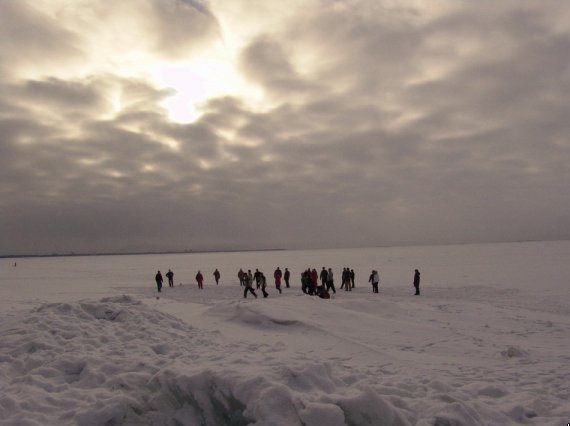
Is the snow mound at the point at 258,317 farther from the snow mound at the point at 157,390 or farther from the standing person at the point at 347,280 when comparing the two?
the standing person at the point at 347,280

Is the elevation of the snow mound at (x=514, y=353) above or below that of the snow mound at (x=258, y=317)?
below

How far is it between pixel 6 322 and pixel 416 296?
60.7ft

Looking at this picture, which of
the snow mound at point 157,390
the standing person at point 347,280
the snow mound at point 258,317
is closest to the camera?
the snow mound at point 157,390

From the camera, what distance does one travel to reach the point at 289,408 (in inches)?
190

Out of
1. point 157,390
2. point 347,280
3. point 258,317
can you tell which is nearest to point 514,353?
point 258,317

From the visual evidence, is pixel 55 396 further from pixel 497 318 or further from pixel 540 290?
pixel 540 290

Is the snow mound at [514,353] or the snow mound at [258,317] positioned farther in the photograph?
the snow mound at [258,317]

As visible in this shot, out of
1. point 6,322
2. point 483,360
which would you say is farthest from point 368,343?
point 6,322

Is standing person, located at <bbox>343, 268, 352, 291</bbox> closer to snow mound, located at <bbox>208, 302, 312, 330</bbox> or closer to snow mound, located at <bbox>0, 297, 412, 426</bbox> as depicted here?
snow mound, located at <bbox>208, 302, 312, 330</bbox>

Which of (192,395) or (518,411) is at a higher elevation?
(192,395)

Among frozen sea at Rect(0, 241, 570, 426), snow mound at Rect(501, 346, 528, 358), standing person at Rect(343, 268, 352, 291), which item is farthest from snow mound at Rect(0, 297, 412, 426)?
standing person at Rect(343, 268, 352, 291)

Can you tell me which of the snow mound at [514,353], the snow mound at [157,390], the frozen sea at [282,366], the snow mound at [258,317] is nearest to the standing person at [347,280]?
the frozen sea at [282,366]

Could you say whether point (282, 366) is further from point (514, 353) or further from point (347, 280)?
point (347, 280)

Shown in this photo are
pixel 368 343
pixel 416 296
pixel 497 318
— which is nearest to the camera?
pixel 368 343
